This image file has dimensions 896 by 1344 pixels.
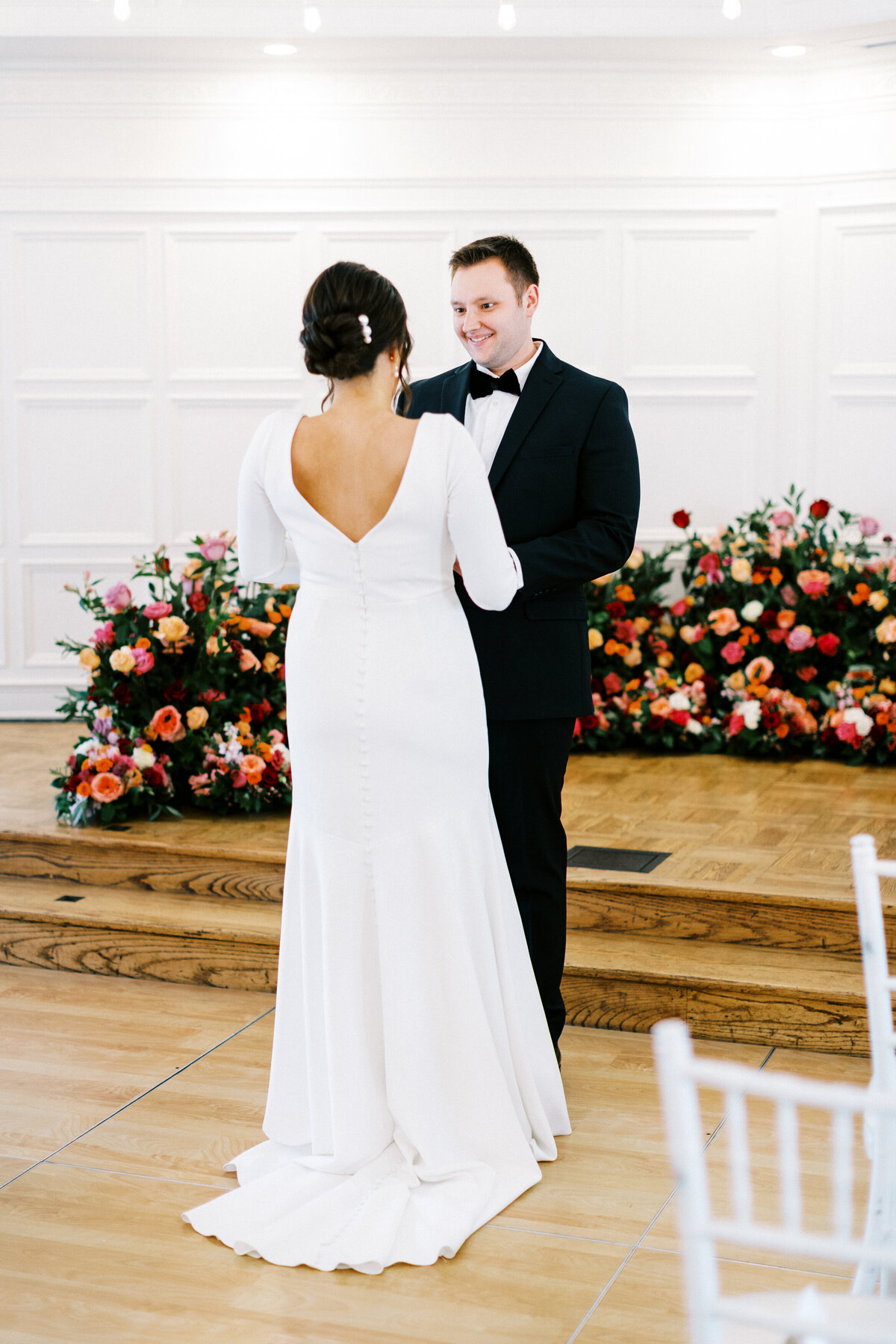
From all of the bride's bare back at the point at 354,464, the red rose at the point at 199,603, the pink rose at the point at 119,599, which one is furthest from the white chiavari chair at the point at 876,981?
the pink rose at the point at 119,599

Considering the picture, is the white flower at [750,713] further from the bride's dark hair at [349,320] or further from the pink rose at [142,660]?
the bride's dark hair at [349,320]

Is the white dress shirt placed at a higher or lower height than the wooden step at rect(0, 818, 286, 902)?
higher

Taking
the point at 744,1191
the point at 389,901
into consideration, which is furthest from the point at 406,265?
the point at 744,1191

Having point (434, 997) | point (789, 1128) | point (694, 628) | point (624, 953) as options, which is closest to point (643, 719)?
point (694, 628)

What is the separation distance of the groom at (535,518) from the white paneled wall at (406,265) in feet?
10.3

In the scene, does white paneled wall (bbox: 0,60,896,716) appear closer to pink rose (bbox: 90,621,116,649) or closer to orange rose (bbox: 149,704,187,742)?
pink rose (bbox: 90,621,116,649)

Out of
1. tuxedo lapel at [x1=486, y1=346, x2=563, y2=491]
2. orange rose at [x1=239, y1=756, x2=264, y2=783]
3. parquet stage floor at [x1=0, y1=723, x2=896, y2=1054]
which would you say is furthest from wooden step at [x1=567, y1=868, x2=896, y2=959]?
tuxedo lapel at [x1=486, y1=346, x2=563, y2=491]

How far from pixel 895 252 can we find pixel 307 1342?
4.91 m

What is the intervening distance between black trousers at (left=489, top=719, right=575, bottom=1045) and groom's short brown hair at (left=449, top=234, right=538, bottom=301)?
905 mm

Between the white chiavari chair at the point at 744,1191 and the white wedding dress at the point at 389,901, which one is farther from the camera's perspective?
the white wedding dress at the point at 389,901

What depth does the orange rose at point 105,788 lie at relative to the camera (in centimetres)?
428

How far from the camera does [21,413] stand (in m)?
6.12

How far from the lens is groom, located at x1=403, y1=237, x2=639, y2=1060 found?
2807 millimetres

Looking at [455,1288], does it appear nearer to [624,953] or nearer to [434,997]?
[434,997]
